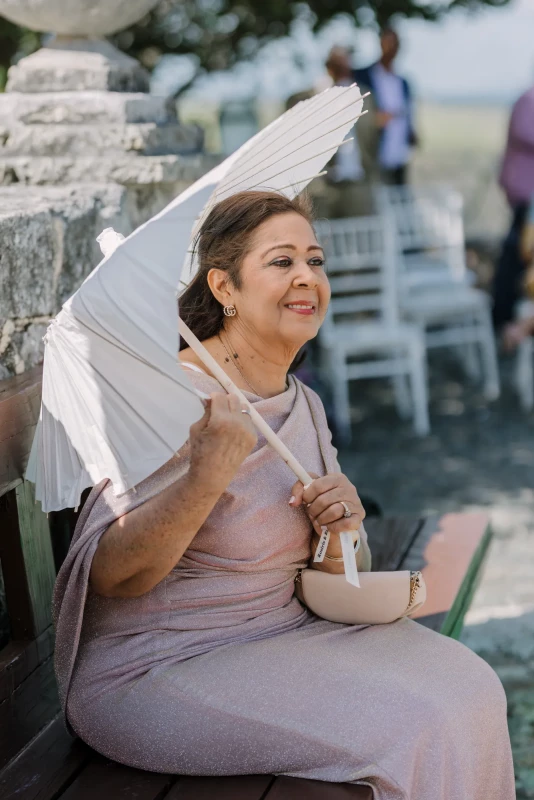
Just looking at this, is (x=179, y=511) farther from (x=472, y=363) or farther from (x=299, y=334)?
(x=472, y=363)

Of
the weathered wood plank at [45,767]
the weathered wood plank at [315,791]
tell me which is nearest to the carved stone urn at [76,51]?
the weathered wood plank at [45,767]

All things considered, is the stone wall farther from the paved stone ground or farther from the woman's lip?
the paved stone ground

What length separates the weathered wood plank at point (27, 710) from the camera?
223 cm

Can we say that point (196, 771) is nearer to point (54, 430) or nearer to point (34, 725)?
point (34, 725)

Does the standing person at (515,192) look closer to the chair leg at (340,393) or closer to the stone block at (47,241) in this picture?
the chair leg at (340,393)

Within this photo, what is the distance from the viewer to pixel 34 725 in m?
2.31

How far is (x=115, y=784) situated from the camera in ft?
6.68

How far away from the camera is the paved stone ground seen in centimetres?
373

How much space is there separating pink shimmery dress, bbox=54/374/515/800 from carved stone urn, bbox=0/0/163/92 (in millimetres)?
1577

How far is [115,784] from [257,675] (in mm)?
341

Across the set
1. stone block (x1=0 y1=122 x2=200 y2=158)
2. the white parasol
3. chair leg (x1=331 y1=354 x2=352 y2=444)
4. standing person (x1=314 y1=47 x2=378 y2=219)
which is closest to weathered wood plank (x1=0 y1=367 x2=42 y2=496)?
the white parasol

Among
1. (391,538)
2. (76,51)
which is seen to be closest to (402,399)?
(391,538)

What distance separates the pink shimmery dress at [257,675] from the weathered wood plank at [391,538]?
38.5 inches

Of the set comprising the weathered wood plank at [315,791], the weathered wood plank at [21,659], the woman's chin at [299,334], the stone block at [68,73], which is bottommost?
the weathered wood plank at [315,791]
